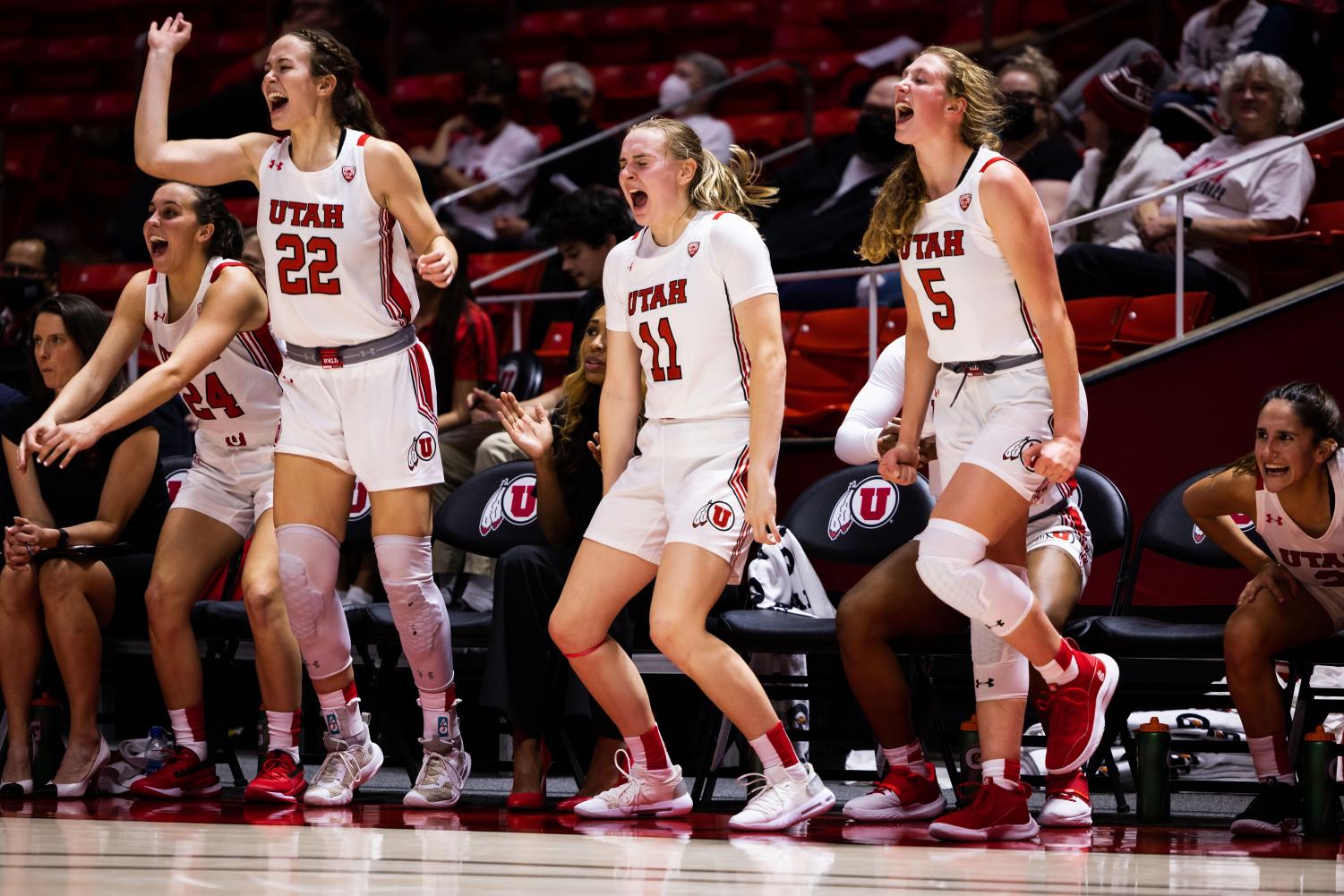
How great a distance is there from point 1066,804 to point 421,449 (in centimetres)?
206

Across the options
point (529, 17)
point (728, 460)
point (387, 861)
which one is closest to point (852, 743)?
point (728, 460)

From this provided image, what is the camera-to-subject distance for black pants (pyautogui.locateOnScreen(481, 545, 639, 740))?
4.98 m

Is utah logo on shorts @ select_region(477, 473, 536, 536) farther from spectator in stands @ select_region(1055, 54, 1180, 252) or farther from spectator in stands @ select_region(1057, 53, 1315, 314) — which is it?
spectator in stands @ select_region(1055, 54, 1180, 252)

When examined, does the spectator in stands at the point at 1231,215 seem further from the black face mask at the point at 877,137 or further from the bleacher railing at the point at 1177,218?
the black face mask at the point at 877,137

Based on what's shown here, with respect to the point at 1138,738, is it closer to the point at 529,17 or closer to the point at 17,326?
the point at 17,326

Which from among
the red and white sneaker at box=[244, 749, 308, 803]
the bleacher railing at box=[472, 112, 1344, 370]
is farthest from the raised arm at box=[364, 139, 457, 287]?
the bleacher railing at box=[472, 112, 1344, 370]

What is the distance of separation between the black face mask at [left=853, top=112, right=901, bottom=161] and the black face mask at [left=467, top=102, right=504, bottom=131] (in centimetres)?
276

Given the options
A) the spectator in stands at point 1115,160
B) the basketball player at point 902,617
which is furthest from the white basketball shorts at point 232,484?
the spectator in stands at point 1115,160

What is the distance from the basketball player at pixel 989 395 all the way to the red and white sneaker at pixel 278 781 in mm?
1915

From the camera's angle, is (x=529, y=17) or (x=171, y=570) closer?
(x=171, y=570)

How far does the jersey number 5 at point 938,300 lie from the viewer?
4.36 metres

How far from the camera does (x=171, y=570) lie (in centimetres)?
524

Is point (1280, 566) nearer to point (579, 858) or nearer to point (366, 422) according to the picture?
point (579, 858)

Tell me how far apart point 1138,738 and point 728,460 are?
4.85 ft
